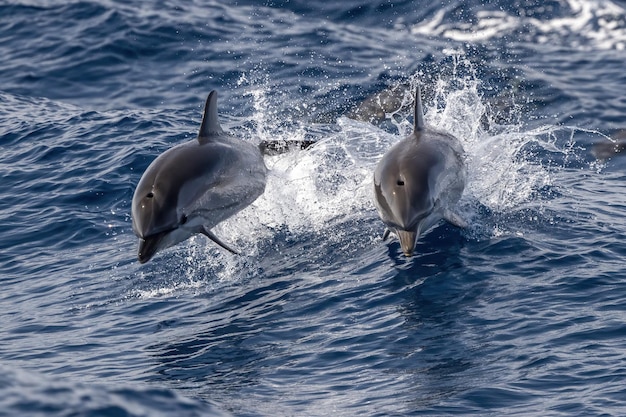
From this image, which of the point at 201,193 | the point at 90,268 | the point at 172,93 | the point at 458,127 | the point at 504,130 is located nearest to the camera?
the point at 201,193

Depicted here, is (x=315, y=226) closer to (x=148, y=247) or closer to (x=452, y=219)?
(x=452, y=219)

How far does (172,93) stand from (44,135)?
343 centimetres

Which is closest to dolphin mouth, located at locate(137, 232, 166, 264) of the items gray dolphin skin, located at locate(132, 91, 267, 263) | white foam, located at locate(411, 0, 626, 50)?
gray dolphin skin, located at locate(132, 91, 267, 263)

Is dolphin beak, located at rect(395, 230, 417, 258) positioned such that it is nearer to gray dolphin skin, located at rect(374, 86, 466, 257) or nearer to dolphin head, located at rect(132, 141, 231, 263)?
gray dolphin skin, located at rect(374, 86, 466, 257)

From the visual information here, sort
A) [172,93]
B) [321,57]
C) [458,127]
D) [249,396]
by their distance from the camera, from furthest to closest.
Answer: [321,57]
[172,93]
[458,127]
[249,396]

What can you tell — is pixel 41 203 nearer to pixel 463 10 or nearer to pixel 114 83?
pixel 114 83

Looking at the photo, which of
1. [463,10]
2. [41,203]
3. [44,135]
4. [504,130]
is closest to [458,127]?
[504,130]

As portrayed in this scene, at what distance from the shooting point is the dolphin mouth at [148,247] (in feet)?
37.4

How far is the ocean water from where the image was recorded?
33.8ft

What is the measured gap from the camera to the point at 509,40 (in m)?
24.8

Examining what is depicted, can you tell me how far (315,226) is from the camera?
15.0 metres

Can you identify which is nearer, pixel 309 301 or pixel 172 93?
pixel 309 301

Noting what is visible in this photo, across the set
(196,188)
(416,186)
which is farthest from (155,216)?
(416,186)

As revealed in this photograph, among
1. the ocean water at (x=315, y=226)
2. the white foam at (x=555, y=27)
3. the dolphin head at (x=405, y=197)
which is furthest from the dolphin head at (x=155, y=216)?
the white foam at (x=555, y=27)
